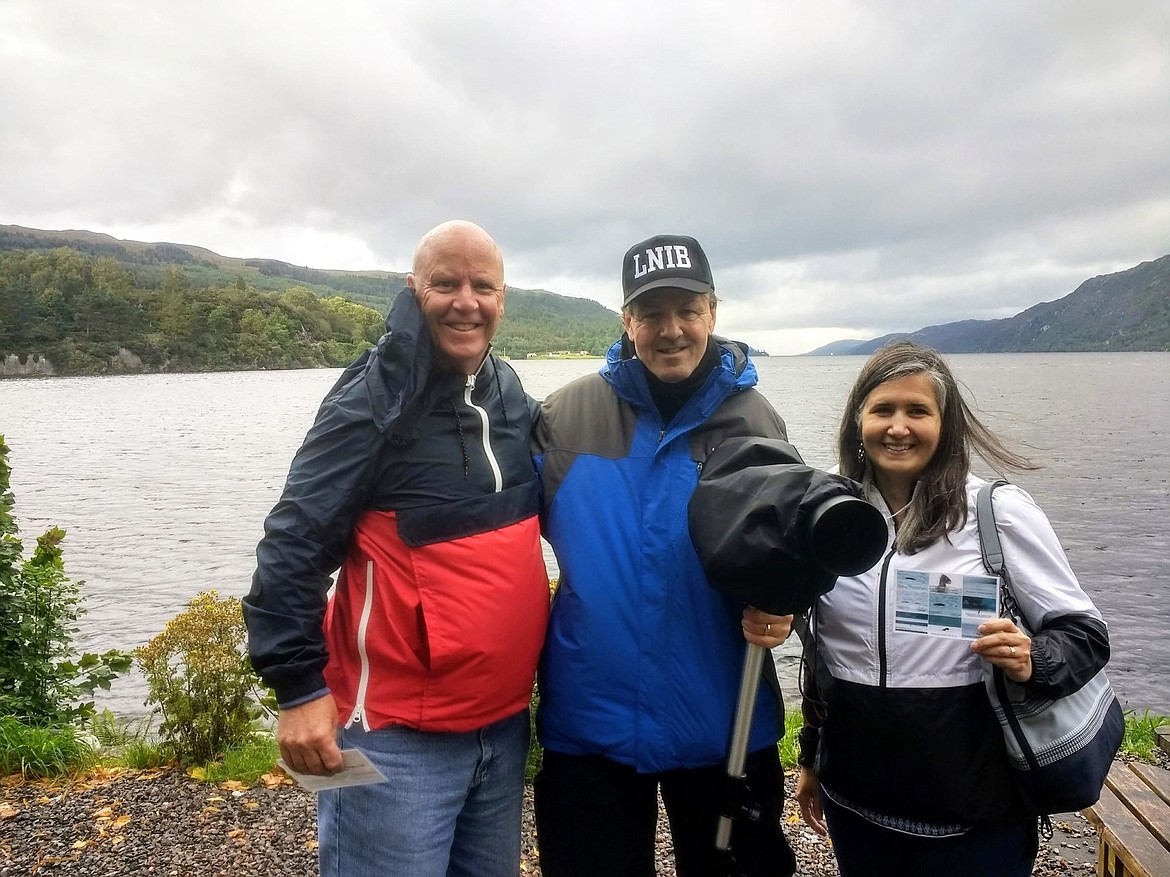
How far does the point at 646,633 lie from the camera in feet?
8.89

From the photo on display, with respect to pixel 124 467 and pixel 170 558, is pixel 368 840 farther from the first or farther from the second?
pixel 124 467

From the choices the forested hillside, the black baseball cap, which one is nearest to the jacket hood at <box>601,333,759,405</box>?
the black baseball cap

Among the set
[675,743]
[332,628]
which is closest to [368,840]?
[332,628]

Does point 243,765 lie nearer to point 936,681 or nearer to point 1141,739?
point 936,681

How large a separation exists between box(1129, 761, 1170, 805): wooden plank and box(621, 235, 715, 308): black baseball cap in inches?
126

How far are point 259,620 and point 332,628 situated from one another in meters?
0.33

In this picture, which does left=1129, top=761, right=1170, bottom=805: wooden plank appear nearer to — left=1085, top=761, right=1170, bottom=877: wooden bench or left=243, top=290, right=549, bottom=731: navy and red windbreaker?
left=1085, top=761, right=1170, bottom=877: wooden bench

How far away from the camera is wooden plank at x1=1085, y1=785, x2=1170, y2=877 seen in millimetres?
3049

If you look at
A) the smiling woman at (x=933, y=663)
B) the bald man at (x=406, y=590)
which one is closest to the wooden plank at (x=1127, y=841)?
the smiling woman at (x=933, y=663)

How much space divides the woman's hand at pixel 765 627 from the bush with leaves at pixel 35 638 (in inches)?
234

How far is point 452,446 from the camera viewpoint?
8.84 feet

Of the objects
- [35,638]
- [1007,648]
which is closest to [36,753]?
[35,638]

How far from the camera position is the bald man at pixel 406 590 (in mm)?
2404

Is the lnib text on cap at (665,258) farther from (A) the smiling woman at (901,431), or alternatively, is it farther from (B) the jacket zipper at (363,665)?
(B) the jacket zipper at (363,665)
